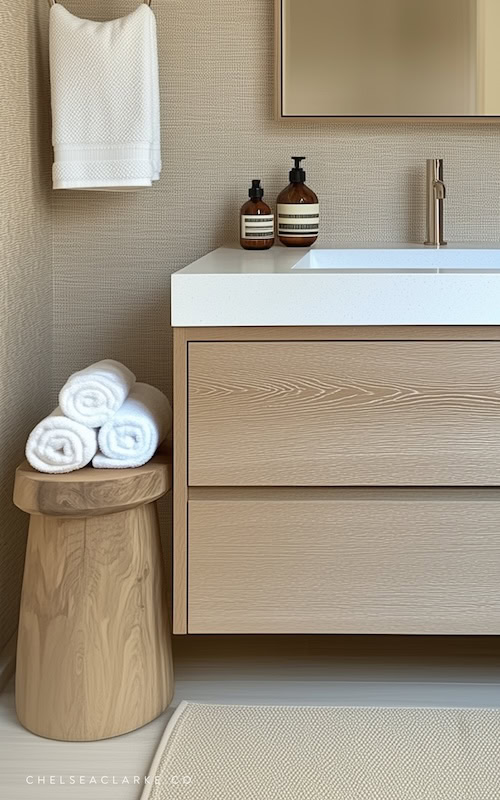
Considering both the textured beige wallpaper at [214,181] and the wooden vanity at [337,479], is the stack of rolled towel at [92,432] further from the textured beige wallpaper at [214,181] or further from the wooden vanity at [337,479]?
the textured beige wallpaper at [214,181]

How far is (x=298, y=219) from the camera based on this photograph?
2.06m

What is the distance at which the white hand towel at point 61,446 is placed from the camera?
1620 millimetres

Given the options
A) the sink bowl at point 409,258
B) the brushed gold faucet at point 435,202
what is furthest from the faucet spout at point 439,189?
the sink bowl at point 409,258

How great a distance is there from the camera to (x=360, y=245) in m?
2.15

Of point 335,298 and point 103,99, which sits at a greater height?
point 103,99

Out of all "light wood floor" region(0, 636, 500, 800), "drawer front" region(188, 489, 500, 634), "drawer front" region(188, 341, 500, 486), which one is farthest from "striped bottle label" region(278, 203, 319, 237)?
"light wood floor" region(0, 636, 500, 800)

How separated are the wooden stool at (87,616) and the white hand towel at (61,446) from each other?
0.02 m

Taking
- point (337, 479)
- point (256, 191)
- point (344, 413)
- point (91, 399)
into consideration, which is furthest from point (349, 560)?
point (256, 191)

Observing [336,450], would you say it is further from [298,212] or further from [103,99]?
[103,99]

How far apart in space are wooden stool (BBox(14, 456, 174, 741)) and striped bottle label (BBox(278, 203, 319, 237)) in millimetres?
641

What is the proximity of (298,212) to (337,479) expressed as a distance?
67 cm

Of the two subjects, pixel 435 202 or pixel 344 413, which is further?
pixel 435 202

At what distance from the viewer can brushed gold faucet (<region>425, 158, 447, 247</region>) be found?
209 centimetres

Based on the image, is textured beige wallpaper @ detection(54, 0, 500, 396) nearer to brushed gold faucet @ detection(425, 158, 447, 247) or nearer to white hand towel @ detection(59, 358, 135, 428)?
brushed gold faucet @ detection(425, 158, 447, 247)
